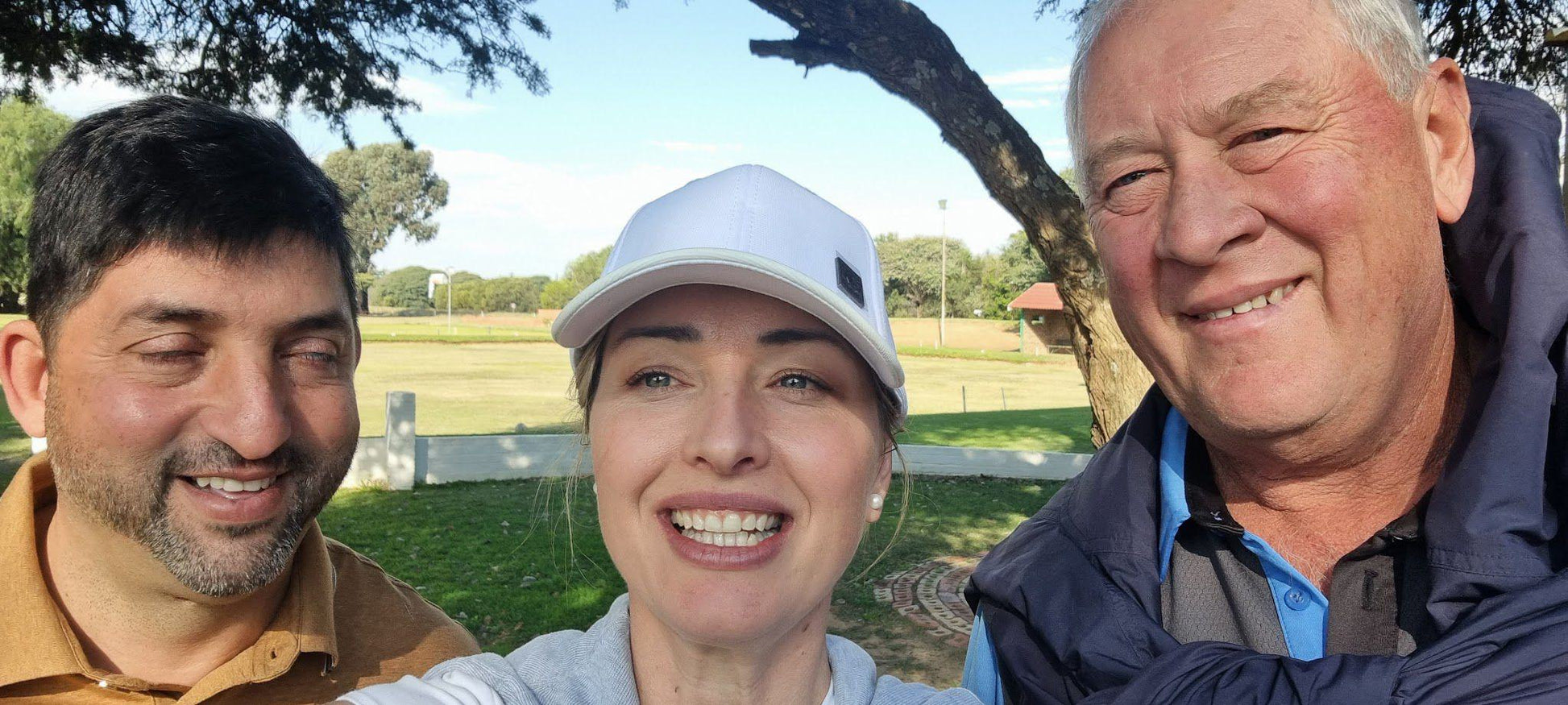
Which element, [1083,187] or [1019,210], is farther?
[1019,210]

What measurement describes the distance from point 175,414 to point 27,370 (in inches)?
18.5

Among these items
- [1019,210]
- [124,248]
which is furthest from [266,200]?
[1019,210]

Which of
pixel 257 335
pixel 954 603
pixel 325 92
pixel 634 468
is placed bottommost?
pixel 954 603

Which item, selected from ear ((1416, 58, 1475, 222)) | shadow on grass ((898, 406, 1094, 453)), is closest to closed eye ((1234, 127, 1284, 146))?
ear ((1416, 58, 1475, 222))

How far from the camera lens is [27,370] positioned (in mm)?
2260

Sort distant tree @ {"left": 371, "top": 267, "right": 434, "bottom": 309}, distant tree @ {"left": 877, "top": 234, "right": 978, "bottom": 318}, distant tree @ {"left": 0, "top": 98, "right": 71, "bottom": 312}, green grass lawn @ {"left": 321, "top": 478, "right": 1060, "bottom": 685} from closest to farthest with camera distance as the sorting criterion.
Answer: green grass lawn @ {"left": 321, "top": 478, "right": 1060, "bottom": 685}
distant tree @ {"left": 0, "top": 98, "right": 71, "bottom": 312}
distant tree @ {"left": 877, "top": 234, "right": 978, "bottom": 318}
distant tree @ {"left": 371, "top": 267, "right": 434, "bottom": 309}

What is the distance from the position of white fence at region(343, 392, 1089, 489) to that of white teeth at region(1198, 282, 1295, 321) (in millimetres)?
9451

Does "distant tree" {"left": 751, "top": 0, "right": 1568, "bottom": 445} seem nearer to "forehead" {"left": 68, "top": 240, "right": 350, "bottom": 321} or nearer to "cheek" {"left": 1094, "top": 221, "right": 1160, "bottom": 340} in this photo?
"cheek" {"left": 1094, "top": 221, "right": 1160, "bottom": 340}

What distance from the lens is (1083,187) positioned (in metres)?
2.17

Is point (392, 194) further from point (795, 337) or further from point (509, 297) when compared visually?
point (795, 337)

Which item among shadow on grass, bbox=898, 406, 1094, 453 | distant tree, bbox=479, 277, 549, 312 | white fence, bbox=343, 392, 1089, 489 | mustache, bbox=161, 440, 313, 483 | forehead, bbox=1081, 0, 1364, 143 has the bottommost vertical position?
shadow on grass, bbox=898, 406, 1094, 453

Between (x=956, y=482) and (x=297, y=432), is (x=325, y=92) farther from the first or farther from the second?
(x=956, y=482)

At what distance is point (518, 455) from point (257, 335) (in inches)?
468

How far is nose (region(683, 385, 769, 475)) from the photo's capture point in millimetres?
1682
